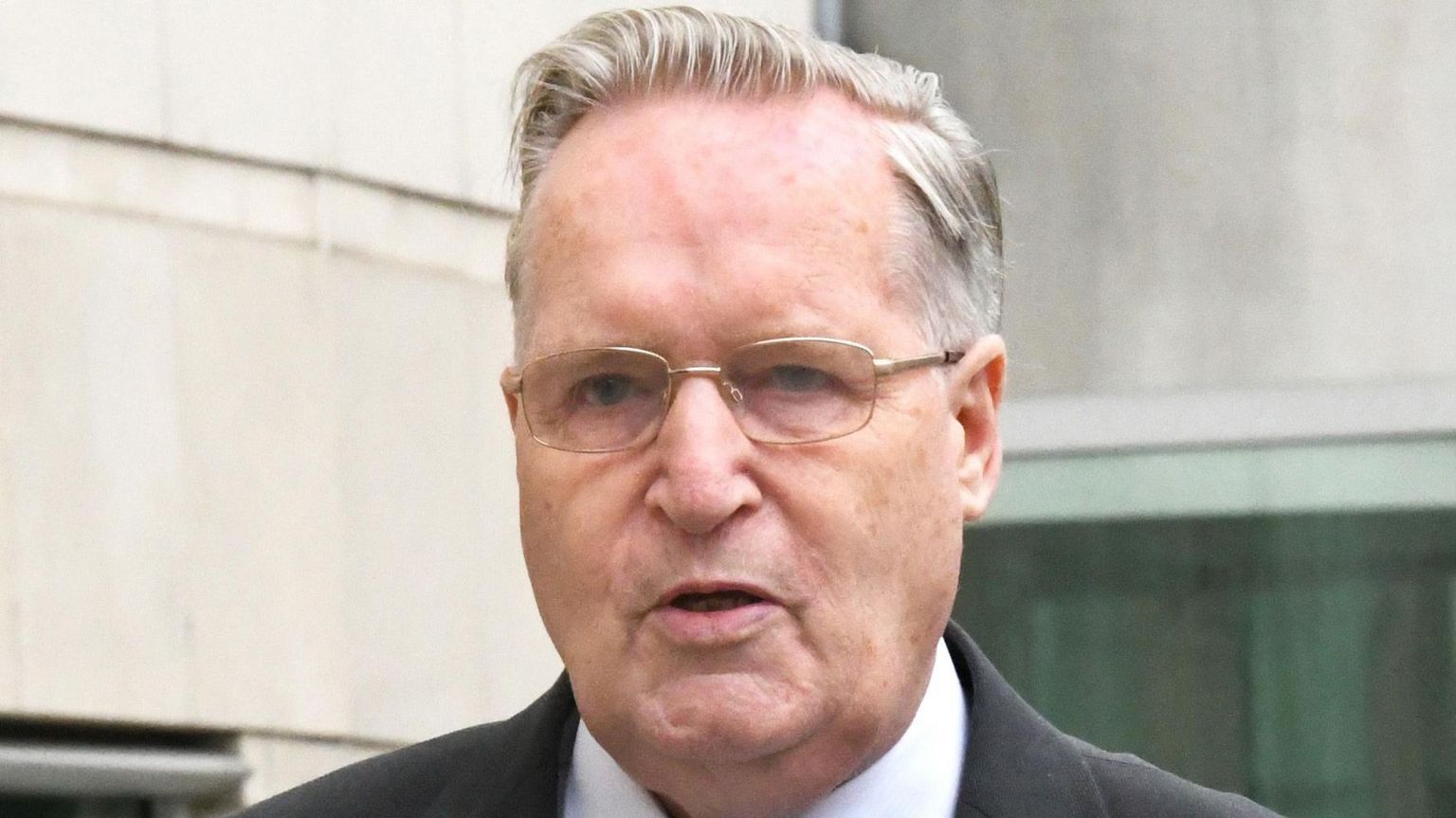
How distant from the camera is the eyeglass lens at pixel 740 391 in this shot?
2.67 meters

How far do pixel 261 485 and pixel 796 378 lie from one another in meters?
4.06

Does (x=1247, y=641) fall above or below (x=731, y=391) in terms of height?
below

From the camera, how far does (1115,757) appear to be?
2.97 meters

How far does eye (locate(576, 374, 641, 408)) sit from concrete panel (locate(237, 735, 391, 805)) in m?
3.88

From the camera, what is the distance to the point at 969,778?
2824mm

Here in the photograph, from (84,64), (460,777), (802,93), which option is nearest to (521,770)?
(460,777)

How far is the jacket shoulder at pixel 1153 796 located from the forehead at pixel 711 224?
57 cm

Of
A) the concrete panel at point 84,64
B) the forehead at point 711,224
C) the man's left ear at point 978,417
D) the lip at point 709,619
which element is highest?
the concrete panel at point 84,64

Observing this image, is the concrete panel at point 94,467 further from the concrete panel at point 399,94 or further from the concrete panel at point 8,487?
the concrete panel at point 399,94

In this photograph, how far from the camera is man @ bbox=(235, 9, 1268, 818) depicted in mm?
2646

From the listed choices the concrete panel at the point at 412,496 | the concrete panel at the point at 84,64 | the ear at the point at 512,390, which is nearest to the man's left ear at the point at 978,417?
the ear at the point at 512,390

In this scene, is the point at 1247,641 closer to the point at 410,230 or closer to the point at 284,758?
the point at 410,230

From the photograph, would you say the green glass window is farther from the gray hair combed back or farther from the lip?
the lip

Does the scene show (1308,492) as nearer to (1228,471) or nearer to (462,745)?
(1228,471)
